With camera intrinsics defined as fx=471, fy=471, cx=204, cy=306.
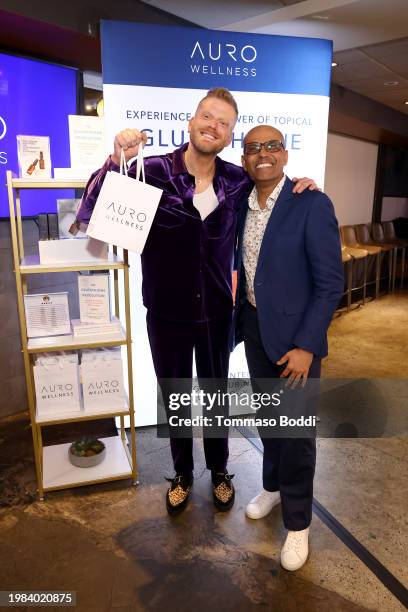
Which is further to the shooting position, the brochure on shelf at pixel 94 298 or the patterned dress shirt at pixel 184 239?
the brochure on shelf at pixel 94 298

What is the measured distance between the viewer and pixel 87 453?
8.12 feet

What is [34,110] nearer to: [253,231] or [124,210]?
[124,210]

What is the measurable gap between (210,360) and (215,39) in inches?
67.4

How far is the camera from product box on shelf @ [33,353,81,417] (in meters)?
2.23

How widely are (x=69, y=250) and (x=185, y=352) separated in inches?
28.4

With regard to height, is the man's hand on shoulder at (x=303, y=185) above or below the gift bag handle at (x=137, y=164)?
below

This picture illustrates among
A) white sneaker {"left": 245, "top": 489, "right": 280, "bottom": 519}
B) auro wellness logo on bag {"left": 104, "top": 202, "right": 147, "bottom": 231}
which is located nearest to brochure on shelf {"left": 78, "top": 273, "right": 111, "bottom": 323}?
auro wellness logo on bag {"left": 104, "top": 202, "right": 147, "bottom": 231}

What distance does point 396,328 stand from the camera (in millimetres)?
5289

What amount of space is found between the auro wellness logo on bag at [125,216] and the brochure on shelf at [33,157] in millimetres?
477

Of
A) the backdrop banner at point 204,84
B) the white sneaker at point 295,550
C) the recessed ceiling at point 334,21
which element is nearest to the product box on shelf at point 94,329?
the backdrop banner at point 204,84

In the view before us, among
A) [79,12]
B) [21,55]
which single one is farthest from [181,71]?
[21,55]

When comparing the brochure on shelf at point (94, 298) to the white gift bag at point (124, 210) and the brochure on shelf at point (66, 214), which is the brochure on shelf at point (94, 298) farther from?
the white gift bag at point (124, 210)

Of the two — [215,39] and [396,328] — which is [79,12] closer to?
[215,39]

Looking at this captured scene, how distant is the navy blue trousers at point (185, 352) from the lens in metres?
2.05
